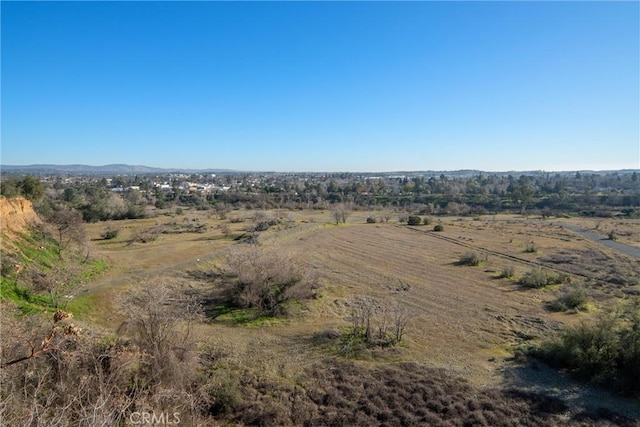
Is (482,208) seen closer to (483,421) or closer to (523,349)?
(523,349)

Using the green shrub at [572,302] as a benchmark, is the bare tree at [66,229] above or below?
above

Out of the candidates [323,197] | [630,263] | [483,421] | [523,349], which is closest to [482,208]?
[323,197]

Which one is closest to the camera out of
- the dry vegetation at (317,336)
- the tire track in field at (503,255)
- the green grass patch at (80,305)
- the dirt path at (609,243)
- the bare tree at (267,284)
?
the dry vegetation at (317,336)

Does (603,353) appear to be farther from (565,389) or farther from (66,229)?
(66,229)

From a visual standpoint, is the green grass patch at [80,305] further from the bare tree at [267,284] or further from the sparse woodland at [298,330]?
the bare tree at [267,284]

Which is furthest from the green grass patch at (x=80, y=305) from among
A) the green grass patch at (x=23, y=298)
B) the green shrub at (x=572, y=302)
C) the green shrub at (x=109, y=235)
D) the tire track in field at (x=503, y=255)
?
the tire track in field at (x=503, y=255)

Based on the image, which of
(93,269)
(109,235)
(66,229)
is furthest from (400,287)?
(109,235)

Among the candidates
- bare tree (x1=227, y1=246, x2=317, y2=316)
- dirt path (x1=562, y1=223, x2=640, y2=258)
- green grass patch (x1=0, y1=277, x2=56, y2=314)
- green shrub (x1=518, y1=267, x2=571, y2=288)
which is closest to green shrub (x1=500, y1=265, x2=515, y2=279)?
green shrub (x1=518, y1=267, x2=571, y2=288)
